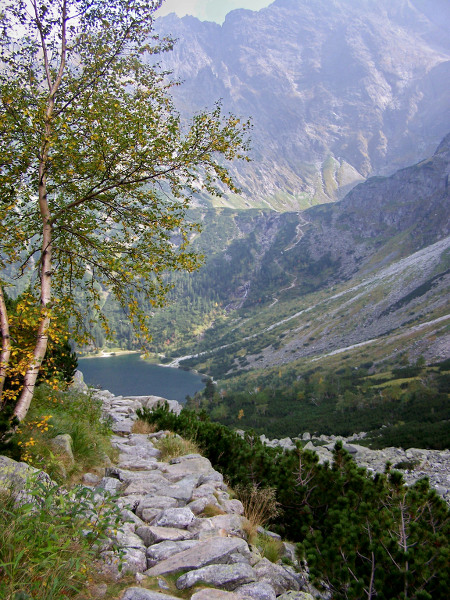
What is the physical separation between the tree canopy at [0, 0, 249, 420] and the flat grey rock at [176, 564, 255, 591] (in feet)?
16.0

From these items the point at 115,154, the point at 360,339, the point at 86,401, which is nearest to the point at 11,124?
the point at 115,154

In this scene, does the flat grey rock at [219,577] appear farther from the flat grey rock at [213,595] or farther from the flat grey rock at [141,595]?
the flat grey rock at [141,595]

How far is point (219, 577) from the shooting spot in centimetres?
462

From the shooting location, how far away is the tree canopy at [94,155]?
27.2 feet

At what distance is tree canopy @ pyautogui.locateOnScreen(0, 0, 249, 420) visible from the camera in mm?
8297

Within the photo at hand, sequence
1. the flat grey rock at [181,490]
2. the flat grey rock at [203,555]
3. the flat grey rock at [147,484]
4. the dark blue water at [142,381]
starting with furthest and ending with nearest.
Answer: the dark blue water at [142,381] → the flat grey rock at [147,484] → the flat grey rock at [181,490] → the flat grey rock at [203,555]

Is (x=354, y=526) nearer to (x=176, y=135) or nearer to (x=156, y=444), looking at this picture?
(x=156, y=444)

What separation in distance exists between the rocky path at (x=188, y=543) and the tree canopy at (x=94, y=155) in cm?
320

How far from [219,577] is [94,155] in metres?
8.11

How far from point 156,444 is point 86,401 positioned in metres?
2.98

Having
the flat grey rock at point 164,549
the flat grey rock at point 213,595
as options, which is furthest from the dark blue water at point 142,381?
the flat grey rock at point 213,595

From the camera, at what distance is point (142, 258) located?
8648 millimetres

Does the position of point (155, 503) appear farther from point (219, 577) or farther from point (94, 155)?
point (94, 155)

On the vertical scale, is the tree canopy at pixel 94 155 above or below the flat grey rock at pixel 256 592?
above
